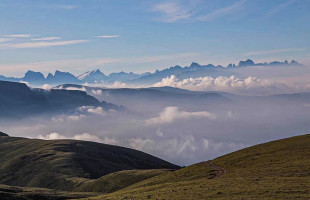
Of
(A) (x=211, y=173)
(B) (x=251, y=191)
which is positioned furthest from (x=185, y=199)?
(A) (x=211, y=173)

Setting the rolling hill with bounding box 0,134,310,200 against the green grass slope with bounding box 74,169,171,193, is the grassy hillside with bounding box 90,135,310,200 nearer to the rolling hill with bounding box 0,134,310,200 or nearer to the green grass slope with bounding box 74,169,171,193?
the rolling hill with bounding box 0,134,310,200

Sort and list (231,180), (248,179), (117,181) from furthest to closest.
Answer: (117,181), (231,180), (248,179)

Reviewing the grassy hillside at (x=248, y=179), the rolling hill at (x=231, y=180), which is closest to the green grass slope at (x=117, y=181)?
the rolling hill at (x=231, y=180)

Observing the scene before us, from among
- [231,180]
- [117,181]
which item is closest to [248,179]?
[231,180]

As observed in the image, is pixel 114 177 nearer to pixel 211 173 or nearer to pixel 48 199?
pixel 48 199

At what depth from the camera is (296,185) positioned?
51.0 meters

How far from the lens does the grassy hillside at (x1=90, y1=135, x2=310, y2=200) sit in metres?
49.1

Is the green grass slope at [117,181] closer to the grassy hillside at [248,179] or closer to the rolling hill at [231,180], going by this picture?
the rolling hill at [231,180]

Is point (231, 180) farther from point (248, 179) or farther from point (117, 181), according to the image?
point (117, 181)

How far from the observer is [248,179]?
61.0 meters

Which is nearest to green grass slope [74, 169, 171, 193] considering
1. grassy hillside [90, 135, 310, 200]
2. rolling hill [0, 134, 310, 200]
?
rolling hill [0, 134, 310, 200]

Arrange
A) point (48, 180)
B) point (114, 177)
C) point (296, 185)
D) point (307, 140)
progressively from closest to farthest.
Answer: point (296, 185) → point (307, 140) → point (114, 177) → point (48, 180)

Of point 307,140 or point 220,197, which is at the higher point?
point 307,140

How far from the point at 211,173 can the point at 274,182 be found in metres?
25.3
